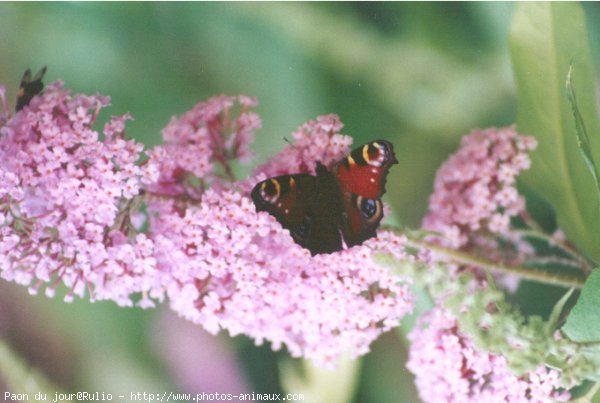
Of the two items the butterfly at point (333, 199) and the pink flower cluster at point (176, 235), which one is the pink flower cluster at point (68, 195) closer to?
the pink flower cluster at point (176, 235)

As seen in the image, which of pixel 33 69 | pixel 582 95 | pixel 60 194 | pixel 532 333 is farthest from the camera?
pixel 33 69

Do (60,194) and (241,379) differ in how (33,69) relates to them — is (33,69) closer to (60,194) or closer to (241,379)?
(60,194)

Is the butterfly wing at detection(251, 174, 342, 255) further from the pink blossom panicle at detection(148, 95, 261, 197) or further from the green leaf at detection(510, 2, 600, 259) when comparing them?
the green leaf at detection(510, 2, 600, 259)

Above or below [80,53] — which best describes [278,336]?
below

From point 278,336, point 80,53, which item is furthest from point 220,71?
point 278,336

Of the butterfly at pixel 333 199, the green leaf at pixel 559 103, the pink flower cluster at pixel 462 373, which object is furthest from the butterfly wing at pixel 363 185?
the green leaf at pixel 559 103

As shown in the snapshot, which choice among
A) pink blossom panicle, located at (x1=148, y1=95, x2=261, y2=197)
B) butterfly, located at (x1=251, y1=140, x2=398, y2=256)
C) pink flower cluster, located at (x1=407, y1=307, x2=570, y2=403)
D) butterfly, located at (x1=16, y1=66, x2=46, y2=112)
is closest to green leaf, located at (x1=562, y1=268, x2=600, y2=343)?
pink flower cluster, located at (x1=407, y1=307, x2=570, y2=403)
